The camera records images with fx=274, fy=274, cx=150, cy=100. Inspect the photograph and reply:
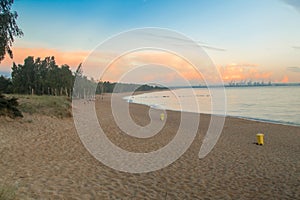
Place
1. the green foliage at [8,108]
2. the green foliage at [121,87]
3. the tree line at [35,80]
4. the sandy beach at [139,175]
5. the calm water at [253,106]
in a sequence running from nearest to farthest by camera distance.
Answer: the sandy beach at [139,175] → the green foliage at [8,108] → the green foliage at [121,87] → the calm water at [253,106] → the tree line at [35,80]

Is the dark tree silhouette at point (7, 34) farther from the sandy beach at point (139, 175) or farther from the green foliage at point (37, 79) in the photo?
the green foliage at point (37, 79)

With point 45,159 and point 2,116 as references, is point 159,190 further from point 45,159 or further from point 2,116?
point 2,116

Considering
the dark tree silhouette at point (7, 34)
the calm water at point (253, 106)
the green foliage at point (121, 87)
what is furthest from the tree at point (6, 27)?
the calm water at point (253, 106)

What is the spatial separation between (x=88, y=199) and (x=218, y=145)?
9.01m

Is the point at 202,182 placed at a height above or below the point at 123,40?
below

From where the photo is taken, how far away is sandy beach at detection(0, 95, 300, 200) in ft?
20.4

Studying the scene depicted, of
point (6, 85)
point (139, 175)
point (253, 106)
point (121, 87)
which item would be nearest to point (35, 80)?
point (6, 85)

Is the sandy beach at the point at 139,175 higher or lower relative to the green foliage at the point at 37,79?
lower

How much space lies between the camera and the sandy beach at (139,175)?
6.23 meters

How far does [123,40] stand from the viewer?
7.73 metres

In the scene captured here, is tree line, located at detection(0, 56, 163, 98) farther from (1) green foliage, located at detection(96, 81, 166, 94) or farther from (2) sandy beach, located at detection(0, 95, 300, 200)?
(2) sandy beach, located at detection(0, 95, 300, 200)

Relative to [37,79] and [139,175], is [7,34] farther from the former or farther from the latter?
[37,79]

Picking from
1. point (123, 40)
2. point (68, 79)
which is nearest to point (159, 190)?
point (123, 40)

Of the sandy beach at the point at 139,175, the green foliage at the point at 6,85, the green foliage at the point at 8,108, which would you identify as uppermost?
the green foliage at the point at 6,85
